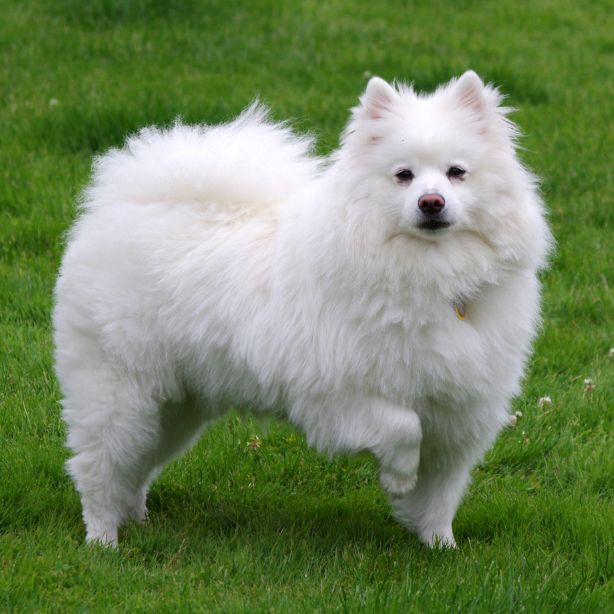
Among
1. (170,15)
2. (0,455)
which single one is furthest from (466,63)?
(0,455)

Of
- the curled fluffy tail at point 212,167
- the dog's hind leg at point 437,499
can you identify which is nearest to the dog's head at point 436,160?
the curled fluffy tail at point 212,167

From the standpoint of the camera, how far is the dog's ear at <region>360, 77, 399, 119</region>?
4.21m

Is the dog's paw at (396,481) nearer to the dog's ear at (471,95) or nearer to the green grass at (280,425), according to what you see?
the green grass at (280,425)

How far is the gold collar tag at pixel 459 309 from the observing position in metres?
4.23

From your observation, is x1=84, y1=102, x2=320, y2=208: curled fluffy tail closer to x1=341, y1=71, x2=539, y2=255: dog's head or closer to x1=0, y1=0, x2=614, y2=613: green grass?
x1=341, y1=71, x2=539, y2=255: dog's head

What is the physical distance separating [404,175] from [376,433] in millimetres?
920

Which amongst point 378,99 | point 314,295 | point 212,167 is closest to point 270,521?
point 314,295

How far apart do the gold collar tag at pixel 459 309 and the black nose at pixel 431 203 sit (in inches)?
15.6

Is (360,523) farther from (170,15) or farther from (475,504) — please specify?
(170,15)

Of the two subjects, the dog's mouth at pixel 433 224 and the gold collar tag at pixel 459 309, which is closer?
the dog's mouth at pixel 433 224

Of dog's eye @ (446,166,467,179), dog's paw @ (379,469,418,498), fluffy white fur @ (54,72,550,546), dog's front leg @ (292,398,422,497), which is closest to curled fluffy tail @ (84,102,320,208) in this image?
fluffy white fur @ (54,72,550,546)

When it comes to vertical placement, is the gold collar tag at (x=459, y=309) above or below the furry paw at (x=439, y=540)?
above

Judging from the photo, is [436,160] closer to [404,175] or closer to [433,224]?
[404,175]

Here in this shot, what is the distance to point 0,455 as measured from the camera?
5207 mm
